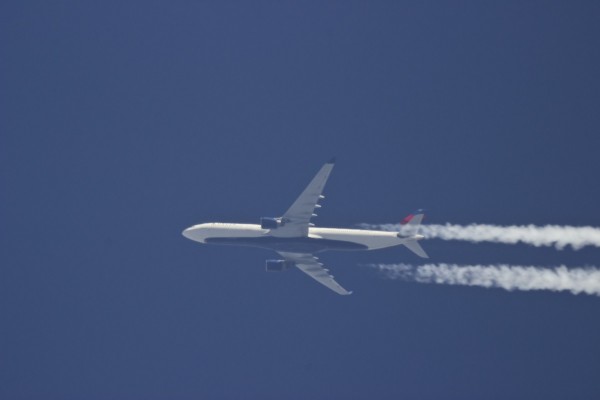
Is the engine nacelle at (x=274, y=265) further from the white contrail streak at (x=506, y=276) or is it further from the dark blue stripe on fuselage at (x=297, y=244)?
the white contrail streak at (x=506, y=276)

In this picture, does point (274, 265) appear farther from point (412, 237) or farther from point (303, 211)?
point (412, 237)

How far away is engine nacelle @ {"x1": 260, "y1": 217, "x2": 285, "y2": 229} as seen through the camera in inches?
3189

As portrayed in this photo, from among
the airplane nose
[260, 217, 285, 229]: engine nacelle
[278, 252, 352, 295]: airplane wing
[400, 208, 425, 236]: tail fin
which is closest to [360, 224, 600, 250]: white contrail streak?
[400, 208, 425, 236]: tail fin

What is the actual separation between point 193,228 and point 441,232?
67.1 ft

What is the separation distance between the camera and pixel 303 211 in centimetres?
8044

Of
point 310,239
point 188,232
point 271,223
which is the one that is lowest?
point 310,239

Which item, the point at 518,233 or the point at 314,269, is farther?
the point at 314,269

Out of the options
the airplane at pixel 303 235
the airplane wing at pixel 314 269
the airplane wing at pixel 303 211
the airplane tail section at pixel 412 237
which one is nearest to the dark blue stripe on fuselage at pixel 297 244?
the airplane at pixel 303 235

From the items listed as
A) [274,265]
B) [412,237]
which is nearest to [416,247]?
[412,237]

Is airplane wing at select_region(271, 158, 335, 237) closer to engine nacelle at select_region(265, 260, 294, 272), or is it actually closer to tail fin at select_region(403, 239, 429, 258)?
engine nacelle at select_region(265, 260, 294, 272)

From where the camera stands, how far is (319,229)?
82.6 meters

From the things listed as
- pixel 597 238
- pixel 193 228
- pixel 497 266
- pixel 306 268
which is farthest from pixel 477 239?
Answer: pixel 193 228

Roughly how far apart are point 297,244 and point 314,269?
497 centimetres

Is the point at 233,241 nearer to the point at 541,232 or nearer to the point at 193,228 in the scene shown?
the point at 193,228
